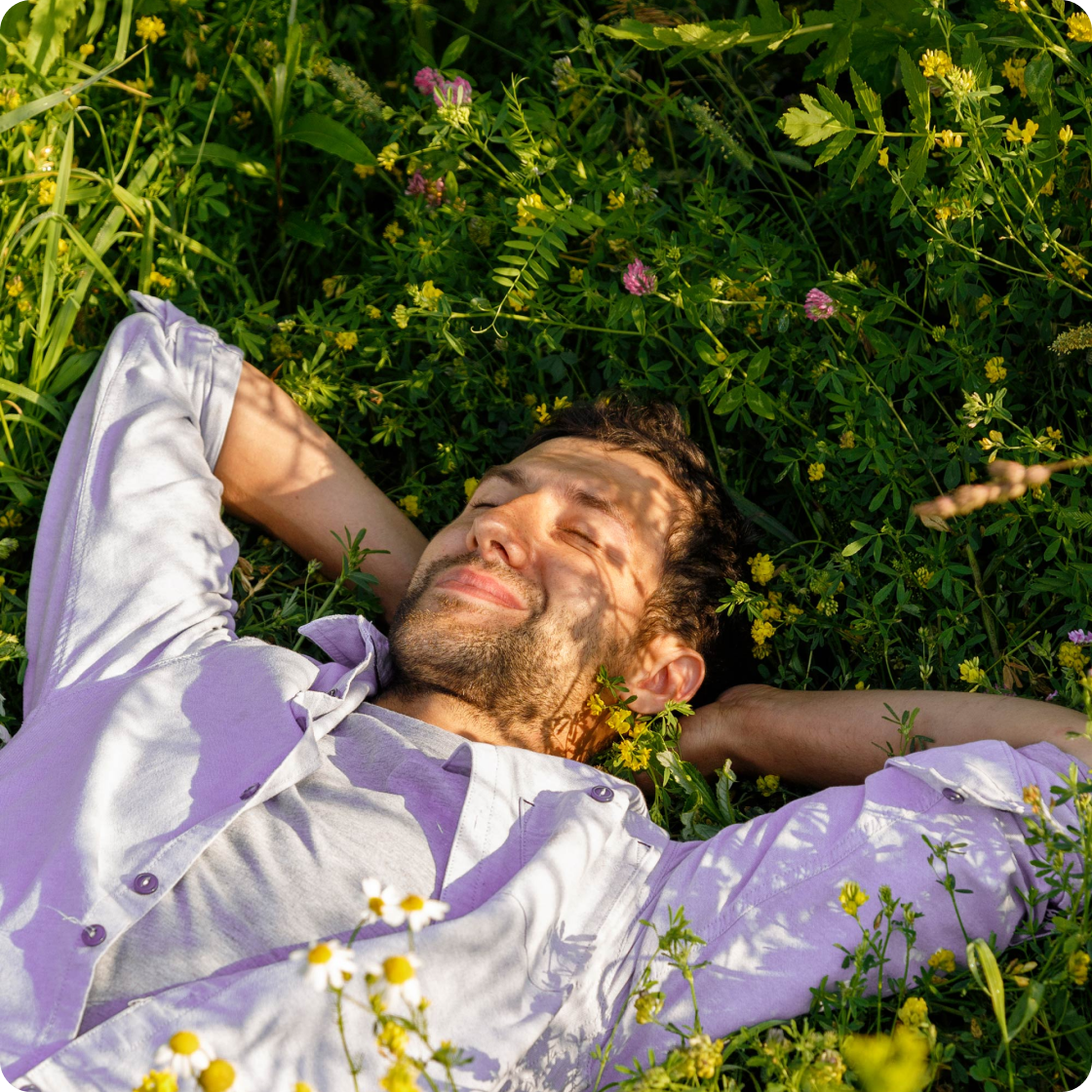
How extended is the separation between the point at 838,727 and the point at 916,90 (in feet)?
4.48

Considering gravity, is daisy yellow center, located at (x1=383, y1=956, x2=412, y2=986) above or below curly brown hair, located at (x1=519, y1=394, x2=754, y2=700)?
above

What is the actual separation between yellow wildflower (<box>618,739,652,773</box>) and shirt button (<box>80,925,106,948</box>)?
111 centimetres

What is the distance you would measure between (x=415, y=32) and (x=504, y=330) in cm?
133

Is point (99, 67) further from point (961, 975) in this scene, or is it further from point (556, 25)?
point (961, 975)

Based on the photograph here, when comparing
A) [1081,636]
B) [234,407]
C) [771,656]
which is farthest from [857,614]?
[234,407]

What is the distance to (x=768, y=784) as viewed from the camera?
2635mm

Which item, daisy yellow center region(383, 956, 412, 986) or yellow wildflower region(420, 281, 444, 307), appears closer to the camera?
daisy yellow center region(383, 956, 412, 986)

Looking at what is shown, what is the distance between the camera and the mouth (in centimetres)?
257

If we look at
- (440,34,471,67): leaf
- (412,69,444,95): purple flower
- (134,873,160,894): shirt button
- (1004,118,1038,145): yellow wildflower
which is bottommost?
(134,873,160,894): shirt button

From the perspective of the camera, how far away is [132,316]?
9.82 ft

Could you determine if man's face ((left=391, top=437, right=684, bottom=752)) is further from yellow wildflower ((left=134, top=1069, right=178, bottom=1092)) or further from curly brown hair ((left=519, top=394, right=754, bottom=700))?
yellow wildflower ((left=134, top=1069, right=178, bottom=1092))

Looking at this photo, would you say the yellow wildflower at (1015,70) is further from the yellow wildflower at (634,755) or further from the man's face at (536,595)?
the yellow wildflower at (634,755)

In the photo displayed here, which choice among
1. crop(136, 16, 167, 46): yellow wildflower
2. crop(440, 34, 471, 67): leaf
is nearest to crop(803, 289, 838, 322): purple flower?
crop(440, 34, 471, 67): leaf

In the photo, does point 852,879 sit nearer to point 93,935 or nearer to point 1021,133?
point 93,935
